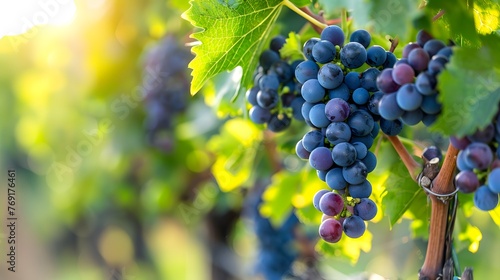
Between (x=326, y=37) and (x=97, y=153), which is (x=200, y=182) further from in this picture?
(x=326, y=37)

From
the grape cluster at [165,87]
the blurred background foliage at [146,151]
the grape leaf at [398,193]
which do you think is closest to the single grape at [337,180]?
the grape leaf at [398,193]

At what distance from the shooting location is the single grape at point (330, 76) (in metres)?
0.82

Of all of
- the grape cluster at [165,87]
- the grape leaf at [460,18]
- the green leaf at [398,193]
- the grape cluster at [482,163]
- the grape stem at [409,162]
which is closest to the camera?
the grape cluster at [482,163]

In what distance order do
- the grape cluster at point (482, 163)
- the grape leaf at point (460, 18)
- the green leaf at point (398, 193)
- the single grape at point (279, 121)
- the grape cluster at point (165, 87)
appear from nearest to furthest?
1. the grape cluster at point (482, 163)
2. the grape leaf at point (460, 18)
3. the green leaf at point (398, 193)
4. the single grape at point (279, 121)
5. the grape cluster at point (165, 87)

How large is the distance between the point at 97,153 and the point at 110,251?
114 centimetres

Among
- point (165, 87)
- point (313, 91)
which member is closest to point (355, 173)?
point (313, 91)

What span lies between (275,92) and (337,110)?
0.86ft

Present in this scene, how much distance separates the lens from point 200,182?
2510mm

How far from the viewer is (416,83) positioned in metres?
0.70

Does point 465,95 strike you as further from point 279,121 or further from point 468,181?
point 279,121

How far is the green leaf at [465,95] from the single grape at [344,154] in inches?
5.5

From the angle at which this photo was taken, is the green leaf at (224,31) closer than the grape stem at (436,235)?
No

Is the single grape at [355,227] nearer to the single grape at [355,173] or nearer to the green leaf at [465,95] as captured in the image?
the single grape at [355,173]

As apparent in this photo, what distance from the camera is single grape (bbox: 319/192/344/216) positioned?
2.59 feet
